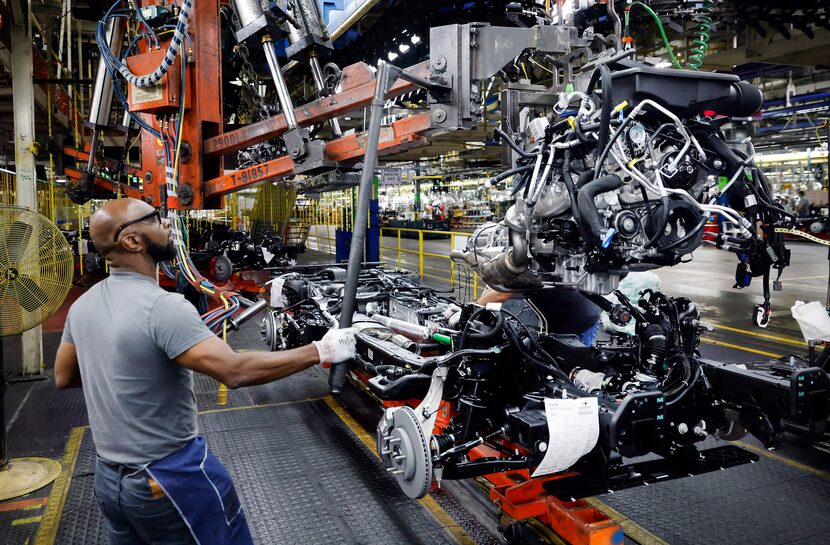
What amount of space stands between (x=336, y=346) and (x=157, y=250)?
27.7 inches

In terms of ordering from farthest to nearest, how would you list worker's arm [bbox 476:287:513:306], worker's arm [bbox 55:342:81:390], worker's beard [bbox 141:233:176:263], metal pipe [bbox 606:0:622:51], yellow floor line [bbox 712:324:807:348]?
1. yellow floor line [bbox 712:324:807:348]
2. worker's arm [bbox 476:287:513:306]
3. metal pipe [bbox 606:0:622:51]
4. worker's arm [bbox 55:342:81:390]
5. worker's beard [bbox 141:233:176:263]

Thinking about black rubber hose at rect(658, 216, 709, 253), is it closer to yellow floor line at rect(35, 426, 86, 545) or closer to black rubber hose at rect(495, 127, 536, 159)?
black rubber hose at rect(495, 127, 536, 159)

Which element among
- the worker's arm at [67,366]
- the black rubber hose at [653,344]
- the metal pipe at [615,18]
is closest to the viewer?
the worker's arm at [67,366]

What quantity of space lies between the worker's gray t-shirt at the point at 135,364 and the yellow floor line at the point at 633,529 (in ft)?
7.99

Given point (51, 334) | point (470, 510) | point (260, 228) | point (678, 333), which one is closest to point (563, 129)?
point (678, 333)

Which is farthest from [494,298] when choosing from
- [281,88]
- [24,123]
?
[24,123]

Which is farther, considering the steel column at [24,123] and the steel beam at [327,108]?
the steel column at [24,123]

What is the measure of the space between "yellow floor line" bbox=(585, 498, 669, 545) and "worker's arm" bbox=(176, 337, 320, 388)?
7.28 ft

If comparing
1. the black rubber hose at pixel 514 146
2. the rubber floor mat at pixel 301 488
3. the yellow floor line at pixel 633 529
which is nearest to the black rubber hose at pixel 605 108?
the black rubber hose at pixel 514 146

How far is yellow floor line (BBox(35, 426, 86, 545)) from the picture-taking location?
10.8ft

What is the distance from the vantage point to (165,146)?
17.2 ft

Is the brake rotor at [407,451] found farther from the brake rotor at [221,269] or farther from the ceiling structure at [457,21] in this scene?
the brake rotor at [221,269]

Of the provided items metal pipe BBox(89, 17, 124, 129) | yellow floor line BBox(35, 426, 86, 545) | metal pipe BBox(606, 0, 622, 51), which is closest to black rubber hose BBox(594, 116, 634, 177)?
metal pipe BBox(606, 0, 622, 51)

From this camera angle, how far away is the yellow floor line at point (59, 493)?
3.30 m
